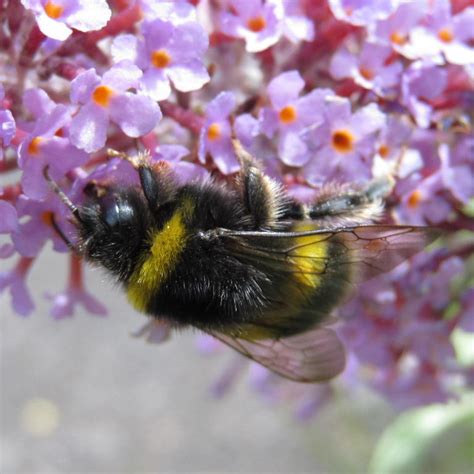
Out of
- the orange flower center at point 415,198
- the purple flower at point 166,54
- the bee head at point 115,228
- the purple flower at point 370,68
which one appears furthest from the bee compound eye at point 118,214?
the orange flower center at point 415,198

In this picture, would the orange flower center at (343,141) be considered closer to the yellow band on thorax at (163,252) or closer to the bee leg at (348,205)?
the bee leg at (348,205)

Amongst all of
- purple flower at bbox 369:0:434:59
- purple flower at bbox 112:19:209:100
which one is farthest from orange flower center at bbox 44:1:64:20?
purple flower at bbox 369:0:434:59

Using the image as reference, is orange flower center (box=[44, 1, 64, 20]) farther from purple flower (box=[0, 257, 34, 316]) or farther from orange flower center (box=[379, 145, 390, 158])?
orange flower center (box=[379, 145, 390, 158])

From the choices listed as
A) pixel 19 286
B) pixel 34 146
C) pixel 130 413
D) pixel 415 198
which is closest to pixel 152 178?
pixel 34 146

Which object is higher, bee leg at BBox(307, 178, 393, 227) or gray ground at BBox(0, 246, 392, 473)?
bee leg at BBox(307, 178, 393, 227)

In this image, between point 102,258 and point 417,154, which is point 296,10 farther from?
point 102,258
